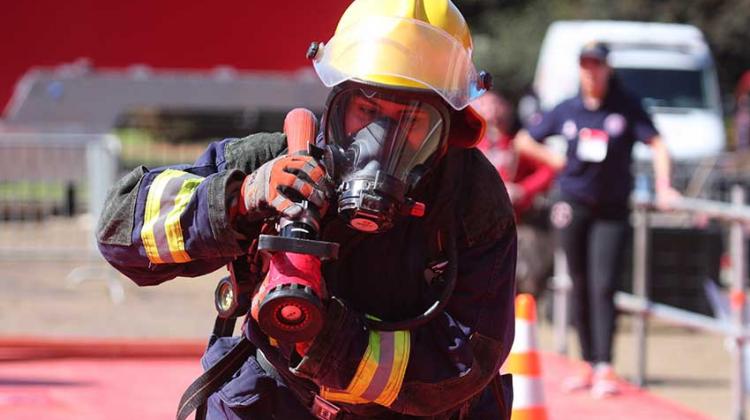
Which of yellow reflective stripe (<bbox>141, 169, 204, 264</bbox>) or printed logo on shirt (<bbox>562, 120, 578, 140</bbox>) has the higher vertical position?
printed logo on shirt (<bbox>562, 120, 578, 140</bbox>)

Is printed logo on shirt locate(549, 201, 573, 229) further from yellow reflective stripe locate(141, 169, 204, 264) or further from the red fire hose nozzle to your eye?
the red fire hose nozzle

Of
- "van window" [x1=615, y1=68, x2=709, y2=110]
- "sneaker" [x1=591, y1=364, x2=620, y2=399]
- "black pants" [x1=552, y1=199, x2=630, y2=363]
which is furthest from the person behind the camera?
"van window" [x1=615, y1=68, x2=709, y2=110]

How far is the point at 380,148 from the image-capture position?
2352mm

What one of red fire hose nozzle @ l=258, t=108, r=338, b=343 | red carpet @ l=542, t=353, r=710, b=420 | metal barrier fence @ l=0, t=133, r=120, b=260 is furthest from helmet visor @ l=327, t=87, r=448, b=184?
metal barrier fence @ l=0, t=133, r=120, b=260

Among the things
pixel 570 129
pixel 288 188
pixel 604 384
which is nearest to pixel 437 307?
pixel 288 188

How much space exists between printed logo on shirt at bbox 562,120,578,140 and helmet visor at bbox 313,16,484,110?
4731 mm

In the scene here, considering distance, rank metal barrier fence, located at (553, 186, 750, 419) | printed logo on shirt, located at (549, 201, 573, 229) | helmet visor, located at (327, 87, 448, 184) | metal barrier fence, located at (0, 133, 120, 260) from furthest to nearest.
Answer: metal barrier fence, located at (0, 133, 120, 260), printed logo on shirt, located at (549, 201, 573, 229), metal barrier fence, located at (553, 186, 750, 419), helmet visor, located at (327, 87, 448, 184)

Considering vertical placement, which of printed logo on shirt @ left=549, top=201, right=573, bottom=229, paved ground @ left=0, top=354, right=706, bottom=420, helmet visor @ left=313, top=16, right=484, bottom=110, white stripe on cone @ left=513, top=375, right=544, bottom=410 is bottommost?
paved ground @ left=0, top=354, right=706, bottom=420

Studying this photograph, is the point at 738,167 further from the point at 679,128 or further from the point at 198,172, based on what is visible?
the point at 198,172

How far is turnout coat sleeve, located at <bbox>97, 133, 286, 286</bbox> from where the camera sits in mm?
2363

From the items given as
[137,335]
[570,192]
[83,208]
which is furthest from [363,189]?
[83,208]

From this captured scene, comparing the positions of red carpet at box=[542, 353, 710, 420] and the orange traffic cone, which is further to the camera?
red carpet at box=[542, 353, 710, 420]

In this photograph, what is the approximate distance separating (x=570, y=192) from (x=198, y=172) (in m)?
4.77

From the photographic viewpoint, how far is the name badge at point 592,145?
714 centimetres
